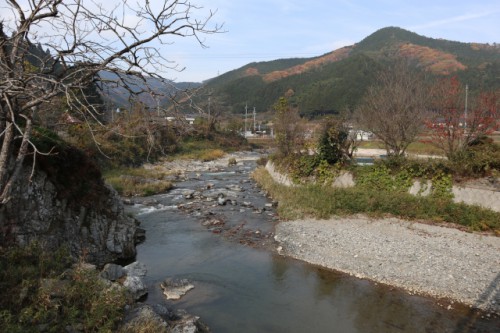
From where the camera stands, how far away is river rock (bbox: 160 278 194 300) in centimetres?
1129

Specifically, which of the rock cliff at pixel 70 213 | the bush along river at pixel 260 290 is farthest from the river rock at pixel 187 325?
the rock cliff at pixel 70 213

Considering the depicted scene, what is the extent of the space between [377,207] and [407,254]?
482cm

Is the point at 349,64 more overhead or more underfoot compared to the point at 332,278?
more overhead

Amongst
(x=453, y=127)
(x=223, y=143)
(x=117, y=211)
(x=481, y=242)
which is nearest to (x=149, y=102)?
(x=117, y=211)

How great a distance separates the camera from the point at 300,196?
2194 cm

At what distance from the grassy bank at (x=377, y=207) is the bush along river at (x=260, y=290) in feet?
7.10

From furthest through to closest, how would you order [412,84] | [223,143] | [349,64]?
[349,64]
[223,143]
[412,84]

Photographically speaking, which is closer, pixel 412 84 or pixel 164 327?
pixel 164 327

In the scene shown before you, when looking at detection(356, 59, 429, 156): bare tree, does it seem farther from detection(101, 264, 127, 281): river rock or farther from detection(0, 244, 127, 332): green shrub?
detection(0, 244, 127, 332): green shrub

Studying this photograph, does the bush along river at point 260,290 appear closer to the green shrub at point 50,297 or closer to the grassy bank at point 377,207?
the grassy bank at point 377,207

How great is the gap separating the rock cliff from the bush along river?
61.6 inches

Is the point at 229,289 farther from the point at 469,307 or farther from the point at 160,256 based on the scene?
the point at 469,307

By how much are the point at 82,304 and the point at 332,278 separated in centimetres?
851

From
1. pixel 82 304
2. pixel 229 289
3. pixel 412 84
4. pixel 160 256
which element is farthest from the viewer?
pixel 412 84
